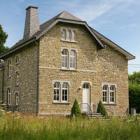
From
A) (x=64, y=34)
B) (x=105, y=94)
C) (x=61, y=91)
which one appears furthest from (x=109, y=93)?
(x=64, y=34)

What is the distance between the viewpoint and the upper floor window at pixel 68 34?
34.9m

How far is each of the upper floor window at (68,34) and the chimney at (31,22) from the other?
343cm

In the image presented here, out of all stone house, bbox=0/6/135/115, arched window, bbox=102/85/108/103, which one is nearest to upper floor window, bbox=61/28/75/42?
stone house, bbox=0/6/135/115

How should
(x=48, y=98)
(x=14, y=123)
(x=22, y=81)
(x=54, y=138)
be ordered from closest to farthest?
(x=54, y=138)
(x=14, y=123)
(x=48, y=98)
(x=22, y=81)

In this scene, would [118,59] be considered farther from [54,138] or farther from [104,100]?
[54,138]

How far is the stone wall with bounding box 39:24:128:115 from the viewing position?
111 ft

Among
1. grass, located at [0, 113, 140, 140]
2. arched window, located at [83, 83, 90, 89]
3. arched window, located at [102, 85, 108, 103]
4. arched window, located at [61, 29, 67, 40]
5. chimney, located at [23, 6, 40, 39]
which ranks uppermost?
chimney, located at [23, 6, 40, 39]

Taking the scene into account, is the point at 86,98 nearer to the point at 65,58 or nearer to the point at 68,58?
the point at 68,58

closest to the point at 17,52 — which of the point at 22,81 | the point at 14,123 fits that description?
the point at 22,81

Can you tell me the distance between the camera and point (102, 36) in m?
38.3

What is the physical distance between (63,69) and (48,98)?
2.78 metres

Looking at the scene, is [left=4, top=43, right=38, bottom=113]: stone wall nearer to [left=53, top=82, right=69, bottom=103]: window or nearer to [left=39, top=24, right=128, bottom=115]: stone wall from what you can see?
[left=39, top=24, right=128, bottom=115]: stone wall

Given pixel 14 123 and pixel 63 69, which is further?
pixel 63 69

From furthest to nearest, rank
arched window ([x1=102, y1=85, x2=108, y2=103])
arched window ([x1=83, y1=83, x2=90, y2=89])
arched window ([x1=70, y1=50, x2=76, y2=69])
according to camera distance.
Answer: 1. arched window ([x1=102, y1=85, x2=108, y2=103])
2. arched window ([x1=83, y1=83, x2=90, y2=89])
3. arched window ([x1=70, y1=50, x2=76, y2=69])
